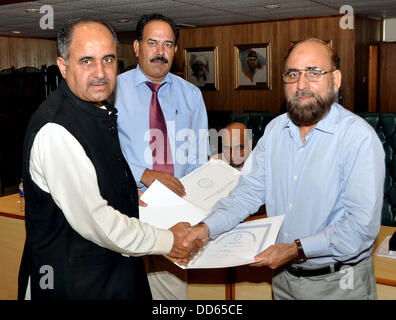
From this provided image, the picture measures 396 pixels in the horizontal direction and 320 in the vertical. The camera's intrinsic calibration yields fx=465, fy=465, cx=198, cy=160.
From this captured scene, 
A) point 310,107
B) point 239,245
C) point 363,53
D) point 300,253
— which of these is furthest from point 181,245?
point 363,53

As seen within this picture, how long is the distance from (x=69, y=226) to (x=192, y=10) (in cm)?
629

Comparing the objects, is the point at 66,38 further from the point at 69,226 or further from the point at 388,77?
the point at 388,77

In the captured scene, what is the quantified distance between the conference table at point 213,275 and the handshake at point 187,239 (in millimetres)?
624

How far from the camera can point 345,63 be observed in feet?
27.9

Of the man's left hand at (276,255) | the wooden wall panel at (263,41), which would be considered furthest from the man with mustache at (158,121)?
the wooden wall panel at (263,41)

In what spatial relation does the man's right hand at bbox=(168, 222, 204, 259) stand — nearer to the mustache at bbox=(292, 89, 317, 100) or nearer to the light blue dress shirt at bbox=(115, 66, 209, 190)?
the light blue dress shirt at bbox=(115, 66, 209, 190)

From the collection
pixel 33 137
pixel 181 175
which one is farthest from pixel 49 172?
pixel 181 175

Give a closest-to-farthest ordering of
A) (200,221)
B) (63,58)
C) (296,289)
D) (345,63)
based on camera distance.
A: (63,58) → (296,289) → (200,221) → (345,63)

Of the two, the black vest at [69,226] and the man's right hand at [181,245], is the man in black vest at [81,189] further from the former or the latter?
the man's right hand at [181,245]

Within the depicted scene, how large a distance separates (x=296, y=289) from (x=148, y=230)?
62cm

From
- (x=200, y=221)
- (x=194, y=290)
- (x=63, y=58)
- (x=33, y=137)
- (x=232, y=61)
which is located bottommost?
(x=194, y=290)

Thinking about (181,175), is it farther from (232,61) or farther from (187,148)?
(232,61)

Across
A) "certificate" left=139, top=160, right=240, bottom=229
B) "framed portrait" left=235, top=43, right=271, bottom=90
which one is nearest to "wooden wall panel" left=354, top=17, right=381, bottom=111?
"framed portrait" left=235, top=43, right=271, bottom=90

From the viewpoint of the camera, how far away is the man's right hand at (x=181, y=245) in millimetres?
1850
